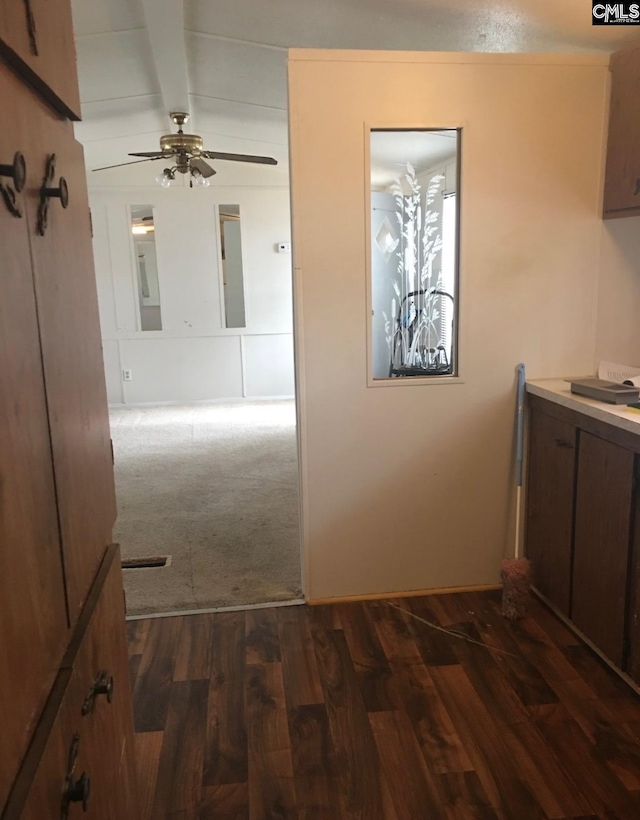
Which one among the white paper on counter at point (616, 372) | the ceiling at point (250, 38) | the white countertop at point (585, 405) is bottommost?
the white countertop at point (585, 405)

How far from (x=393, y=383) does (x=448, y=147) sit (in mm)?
976

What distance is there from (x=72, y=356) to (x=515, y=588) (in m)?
2.18

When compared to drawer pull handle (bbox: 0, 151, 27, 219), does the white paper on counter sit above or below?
below

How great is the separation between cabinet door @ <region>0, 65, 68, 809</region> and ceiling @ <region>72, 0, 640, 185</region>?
216 centimetres

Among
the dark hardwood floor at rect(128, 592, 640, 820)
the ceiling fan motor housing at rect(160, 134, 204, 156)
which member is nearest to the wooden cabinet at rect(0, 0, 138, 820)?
the dark hardwood floor at rect(128, 592, 640, 820)

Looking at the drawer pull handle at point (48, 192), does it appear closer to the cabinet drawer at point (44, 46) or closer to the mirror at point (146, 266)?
the cabinet drawer at point (44, 46)

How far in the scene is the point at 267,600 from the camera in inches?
111

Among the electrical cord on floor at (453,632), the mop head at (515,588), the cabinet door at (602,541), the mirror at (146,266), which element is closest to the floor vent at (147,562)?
the electrical cord on floor at (453,632)

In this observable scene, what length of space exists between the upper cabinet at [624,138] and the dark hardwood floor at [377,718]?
1.69 meters

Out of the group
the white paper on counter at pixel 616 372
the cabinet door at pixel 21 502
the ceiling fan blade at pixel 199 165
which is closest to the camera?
the cabinet door at pixel 21 502

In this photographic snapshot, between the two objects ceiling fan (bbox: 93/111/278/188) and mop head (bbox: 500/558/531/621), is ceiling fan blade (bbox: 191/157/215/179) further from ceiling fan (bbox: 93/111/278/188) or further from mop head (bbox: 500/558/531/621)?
mop head (bbox: 500/558/531/621)

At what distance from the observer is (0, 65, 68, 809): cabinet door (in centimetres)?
66

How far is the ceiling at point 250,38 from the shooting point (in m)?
2.41

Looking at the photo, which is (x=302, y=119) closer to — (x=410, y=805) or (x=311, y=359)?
(x=311, y=359)
